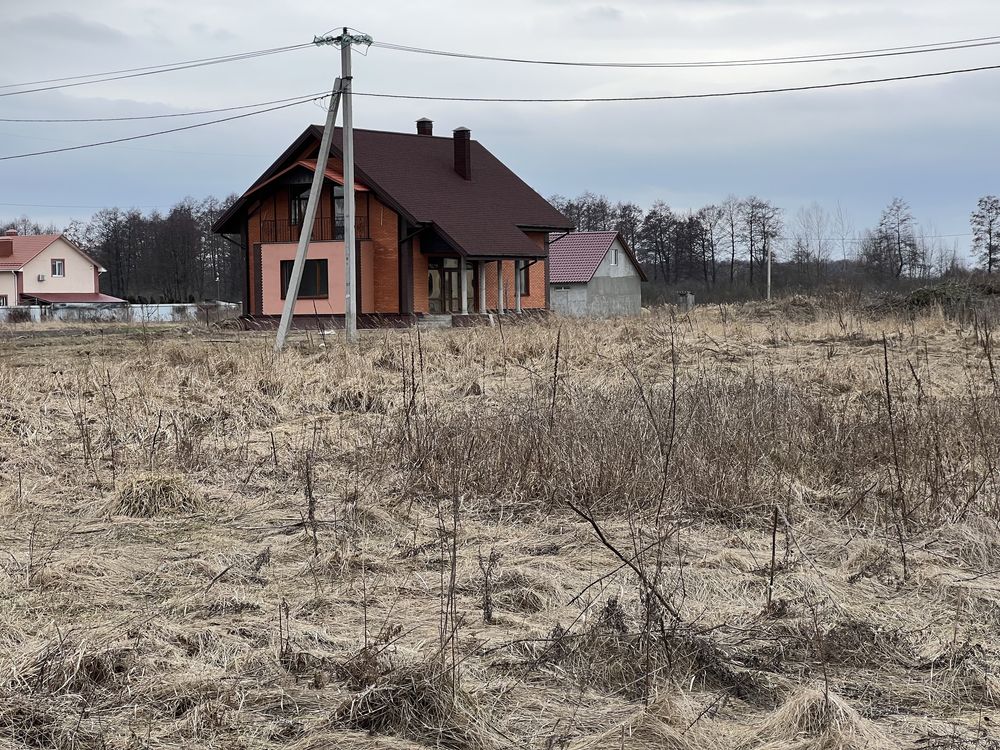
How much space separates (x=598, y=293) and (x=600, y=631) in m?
43.9

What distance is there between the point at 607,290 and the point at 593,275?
63.2 inches

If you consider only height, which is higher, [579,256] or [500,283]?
[579,256]

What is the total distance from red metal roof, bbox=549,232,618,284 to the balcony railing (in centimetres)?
1692

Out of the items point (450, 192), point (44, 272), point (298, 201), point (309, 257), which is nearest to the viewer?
point (309, 257)

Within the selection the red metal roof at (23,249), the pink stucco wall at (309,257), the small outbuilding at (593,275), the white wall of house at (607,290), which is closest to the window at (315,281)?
the pink stucco wall at (309,257)

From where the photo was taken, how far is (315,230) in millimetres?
30969

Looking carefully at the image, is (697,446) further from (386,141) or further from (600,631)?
(386,141)

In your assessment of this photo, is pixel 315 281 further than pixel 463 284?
No

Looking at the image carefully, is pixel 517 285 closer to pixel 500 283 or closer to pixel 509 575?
pixel 500 283

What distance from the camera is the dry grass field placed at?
3500 millimetres

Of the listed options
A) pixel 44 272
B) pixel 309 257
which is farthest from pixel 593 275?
pixel 44 272

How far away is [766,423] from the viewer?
774 centimetres

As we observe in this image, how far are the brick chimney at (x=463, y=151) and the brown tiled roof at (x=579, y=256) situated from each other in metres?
13.1

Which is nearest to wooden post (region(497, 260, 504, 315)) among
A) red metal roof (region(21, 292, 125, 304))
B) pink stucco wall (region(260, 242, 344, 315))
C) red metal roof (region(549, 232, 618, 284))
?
pink stucco wall (region(260, 242, 344, 315))
